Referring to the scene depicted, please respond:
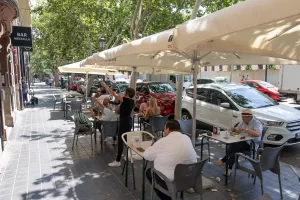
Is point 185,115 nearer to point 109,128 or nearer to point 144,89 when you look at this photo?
point 144,89

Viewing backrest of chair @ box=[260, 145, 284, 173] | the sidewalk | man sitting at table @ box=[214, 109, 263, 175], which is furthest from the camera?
man sitting at table @ box=[214, 109, 263, 175]

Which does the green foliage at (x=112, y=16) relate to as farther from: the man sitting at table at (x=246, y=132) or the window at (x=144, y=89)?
the man sitting at table at (x=246, y=132)

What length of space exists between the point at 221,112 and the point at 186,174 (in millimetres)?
4725

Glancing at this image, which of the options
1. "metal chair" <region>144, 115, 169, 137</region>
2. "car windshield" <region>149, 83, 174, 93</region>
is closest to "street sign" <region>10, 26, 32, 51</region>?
"metal chair" <region>144, 115, 169, 137</region>

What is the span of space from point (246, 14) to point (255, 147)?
11.7 ft

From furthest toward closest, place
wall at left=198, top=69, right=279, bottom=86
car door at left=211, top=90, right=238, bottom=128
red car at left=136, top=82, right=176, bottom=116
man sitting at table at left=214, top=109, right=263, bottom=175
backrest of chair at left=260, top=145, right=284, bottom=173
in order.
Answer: wall at left=198, top=69, right=279, bottom=86 < red car at left=136, top=82, right=176, bottom=116 < car door at left=211, top=90, right=238, bottom=128 < man sitting at table at left=214, top=109, right=263, bottom=175 < backrest of chair at left=260, top=145, right=284, bottom=173

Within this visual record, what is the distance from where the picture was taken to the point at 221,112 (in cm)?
746

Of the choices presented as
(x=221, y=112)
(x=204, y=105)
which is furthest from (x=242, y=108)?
(x=204, y=105)

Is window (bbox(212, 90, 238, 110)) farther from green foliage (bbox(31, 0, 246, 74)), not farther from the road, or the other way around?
green foliage (bbox(31, 0, 246, 74))

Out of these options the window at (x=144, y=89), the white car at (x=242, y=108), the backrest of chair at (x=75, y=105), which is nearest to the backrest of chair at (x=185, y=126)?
the white car at (x=242, y=108)

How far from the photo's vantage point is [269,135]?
19.9ft

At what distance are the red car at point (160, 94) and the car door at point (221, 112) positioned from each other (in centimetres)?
312

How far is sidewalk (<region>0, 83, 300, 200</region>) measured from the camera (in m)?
4.18

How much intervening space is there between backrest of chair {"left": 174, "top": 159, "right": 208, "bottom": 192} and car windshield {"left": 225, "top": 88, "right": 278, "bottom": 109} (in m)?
4.39
